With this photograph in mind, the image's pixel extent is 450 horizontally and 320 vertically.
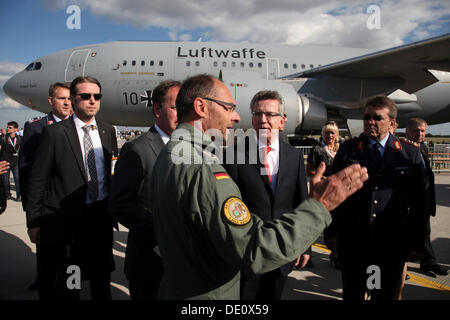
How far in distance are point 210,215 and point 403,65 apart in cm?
985

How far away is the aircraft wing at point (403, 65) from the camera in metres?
6.97

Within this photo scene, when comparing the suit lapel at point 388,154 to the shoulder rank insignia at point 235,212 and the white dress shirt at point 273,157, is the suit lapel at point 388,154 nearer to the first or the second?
the white dress shirt at point 273,157

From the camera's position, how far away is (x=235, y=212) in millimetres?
1035

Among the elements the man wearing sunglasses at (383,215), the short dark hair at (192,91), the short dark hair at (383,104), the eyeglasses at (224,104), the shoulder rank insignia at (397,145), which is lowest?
the man wearing sunglasses at (383,215)

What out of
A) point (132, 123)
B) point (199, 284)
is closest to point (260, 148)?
point (199, 284)

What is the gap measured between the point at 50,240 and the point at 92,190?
1.74 ft

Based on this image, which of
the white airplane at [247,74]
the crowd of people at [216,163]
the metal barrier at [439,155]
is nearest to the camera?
the crowd of people at [216,163]

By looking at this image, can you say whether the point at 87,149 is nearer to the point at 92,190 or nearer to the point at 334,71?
the point at 92,190

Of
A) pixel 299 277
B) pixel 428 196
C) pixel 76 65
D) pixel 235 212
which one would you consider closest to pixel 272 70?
pixel 76 65

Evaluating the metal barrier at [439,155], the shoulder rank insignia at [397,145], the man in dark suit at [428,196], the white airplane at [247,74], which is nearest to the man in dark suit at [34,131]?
the shoulder rank insignia at [397,145]

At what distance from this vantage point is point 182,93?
127cm

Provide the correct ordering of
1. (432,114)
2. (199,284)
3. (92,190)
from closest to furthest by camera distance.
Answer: (199,284), (92,190), (432,114)

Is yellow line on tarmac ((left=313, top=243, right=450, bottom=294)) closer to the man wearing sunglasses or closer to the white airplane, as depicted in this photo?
the man wearing sunglasses
